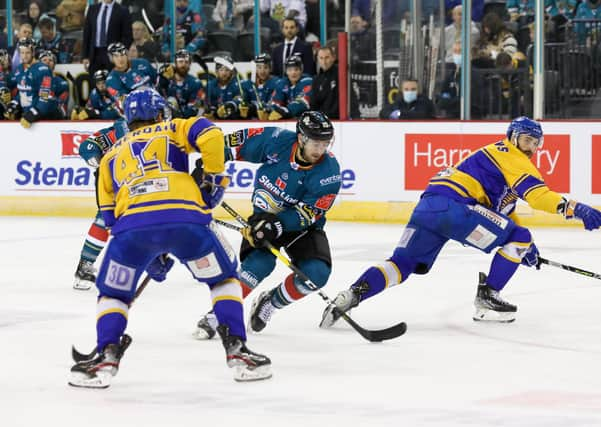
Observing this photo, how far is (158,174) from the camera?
14.9 ft

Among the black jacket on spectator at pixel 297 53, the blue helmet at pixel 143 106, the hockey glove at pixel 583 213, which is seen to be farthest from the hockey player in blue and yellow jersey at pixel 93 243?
the black jacket on spectator at pixel 297 53

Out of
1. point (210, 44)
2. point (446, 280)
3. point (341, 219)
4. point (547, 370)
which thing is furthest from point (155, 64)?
point (547, 370)

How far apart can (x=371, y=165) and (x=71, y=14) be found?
387 cm

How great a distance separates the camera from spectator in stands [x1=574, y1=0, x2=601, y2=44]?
397 inches

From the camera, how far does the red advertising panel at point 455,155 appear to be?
10.1 metres

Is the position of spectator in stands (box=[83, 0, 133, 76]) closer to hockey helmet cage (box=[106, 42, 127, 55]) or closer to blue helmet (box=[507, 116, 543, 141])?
hockey helmet cage (box=[106, 42, 127, 55])

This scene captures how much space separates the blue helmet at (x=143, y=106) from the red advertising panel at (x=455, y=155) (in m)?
5.83

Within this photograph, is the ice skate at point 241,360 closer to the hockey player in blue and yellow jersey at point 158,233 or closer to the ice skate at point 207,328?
the hockey player in blue and yellow jersey at point 158,233

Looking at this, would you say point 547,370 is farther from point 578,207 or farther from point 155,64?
point 155,64

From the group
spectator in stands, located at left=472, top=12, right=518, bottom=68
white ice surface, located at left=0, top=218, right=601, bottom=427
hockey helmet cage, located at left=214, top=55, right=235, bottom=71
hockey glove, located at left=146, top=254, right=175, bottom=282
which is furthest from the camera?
hockey helmet cage, located at left=214, top=55, right=235, bottom=71

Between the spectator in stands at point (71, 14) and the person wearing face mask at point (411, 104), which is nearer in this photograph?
the person wearing face mask at point (411, 104)

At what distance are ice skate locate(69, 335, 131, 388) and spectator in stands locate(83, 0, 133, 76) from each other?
7.63 meters

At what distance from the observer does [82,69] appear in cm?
1227

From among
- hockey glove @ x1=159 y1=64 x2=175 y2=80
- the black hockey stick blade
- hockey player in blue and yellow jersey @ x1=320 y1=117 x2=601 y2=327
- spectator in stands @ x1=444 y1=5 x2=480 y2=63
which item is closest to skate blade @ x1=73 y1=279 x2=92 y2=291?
hockey player in blue and yellow jersey @ x1=320 y1=117 x2=601 y2=327
